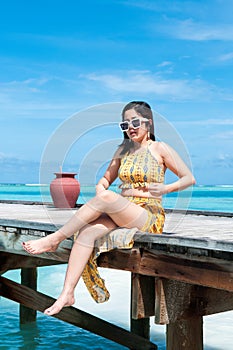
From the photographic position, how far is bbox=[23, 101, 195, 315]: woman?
3.74 metres

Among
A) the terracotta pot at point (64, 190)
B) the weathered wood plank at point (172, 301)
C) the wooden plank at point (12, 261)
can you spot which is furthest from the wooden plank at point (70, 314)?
the terracotta pot at point (64, 190)

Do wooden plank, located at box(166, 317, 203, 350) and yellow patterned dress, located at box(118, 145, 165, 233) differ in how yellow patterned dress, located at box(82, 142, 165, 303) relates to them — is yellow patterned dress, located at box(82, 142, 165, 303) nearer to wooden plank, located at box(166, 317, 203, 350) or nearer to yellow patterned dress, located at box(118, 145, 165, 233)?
yellow patterned dress, located at box(118, 145, 165, 233)

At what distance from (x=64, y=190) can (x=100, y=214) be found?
422cm

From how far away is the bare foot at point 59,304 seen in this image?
3.66 metres

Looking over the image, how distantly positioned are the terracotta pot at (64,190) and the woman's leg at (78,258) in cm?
418

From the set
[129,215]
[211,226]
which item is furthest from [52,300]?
[129,215]

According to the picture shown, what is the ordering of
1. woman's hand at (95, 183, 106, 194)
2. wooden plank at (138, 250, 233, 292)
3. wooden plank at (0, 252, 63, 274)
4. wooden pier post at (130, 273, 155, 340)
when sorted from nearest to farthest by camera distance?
wooden plank at (138, 250, 233, 292), wooden pier post at (130, 273, 155, 340), woman's hand at (95, 183, 106, 194), wooden plank at (0, 252, 63, 274)

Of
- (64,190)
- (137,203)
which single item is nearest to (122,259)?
(137,203)

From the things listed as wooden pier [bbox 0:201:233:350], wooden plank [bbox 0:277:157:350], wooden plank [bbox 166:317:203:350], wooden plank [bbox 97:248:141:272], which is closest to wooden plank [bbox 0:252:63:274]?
wooden plank [bbox 0:277:157:350]

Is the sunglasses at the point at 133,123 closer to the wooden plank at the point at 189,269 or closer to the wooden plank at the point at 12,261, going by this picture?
the wooden plank at the point at 189,269

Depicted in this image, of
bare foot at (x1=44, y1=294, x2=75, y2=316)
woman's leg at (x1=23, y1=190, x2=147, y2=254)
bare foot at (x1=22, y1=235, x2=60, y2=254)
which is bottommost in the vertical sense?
bare foot at (x1=44, y1=294, x2=75, y2=316)

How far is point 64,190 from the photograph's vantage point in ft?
26.2

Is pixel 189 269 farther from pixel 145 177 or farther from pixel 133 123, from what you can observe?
pixel 133 123

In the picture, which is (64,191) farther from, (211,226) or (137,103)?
(137,103)
